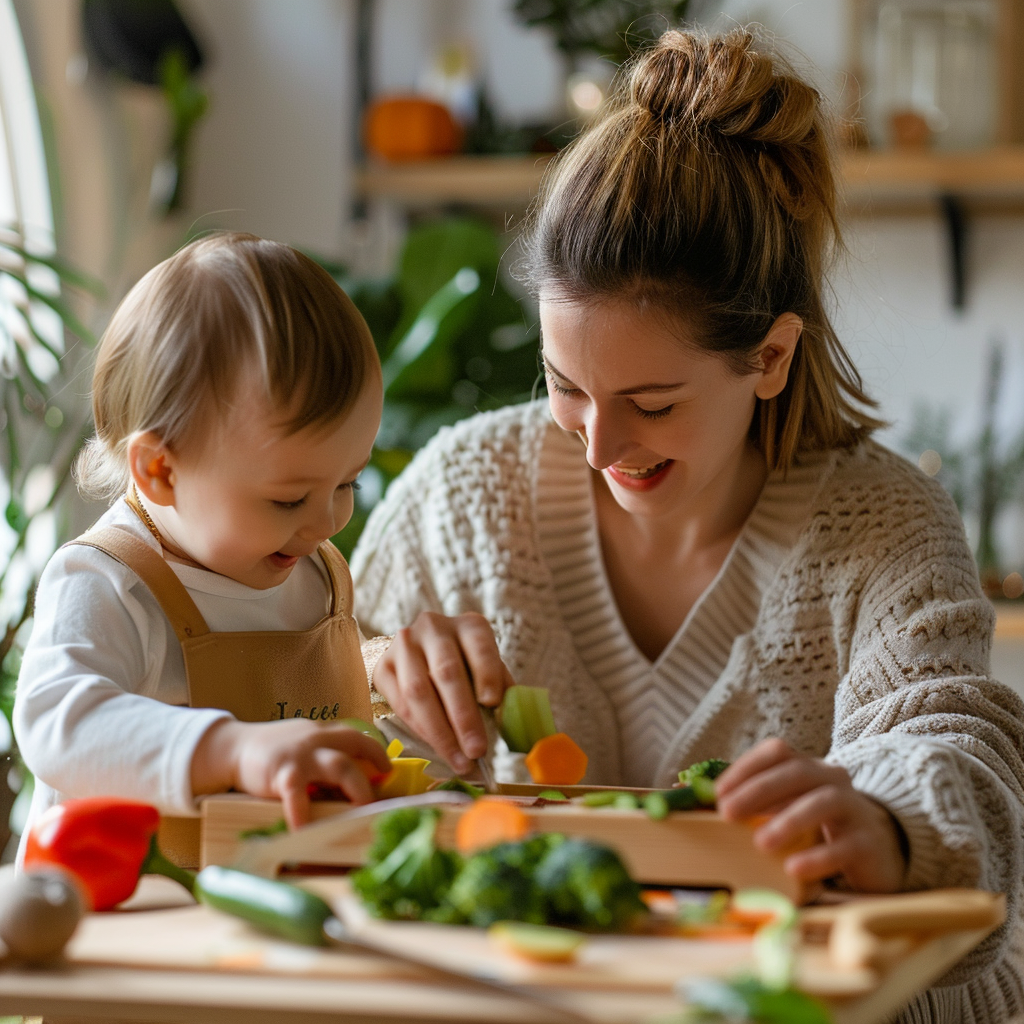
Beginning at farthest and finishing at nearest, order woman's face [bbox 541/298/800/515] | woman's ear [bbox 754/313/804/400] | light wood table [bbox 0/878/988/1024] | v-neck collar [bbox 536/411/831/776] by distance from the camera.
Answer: v-neck collar [bbox 536/411/831/776] → woman's ear [bbox 754/313/804/400] → woman's face [bbox 541/298/800/515] → light wood table [bbox 0/878/988/1024]

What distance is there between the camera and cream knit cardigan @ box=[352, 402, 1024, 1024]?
1.15 metres

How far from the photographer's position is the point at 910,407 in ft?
9.84

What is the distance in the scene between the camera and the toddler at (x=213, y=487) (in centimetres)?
100

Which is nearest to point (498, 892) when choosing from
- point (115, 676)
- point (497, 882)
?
point (497, 882)

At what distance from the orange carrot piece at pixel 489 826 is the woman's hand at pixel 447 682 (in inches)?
7.3

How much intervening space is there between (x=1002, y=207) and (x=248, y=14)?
188 centimetres

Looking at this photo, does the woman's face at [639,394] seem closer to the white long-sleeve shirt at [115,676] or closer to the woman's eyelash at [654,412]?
the woman's eyelash at [654,412]

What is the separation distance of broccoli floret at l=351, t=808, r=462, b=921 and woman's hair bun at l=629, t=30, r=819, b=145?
829 mm

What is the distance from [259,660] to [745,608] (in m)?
0.59

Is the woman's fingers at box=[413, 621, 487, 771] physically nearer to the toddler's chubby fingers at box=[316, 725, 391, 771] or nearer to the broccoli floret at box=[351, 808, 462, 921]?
the toddler's chubby fingers at box=[316, 725, 391, 771]

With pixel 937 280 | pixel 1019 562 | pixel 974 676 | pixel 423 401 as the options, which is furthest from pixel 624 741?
pixel 937 280

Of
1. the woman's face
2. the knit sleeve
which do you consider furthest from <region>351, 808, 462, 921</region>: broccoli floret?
the woman's face

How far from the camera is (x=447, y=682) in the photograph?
3.29 feet

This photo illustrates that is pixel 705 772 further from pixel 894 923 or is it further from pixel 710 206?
pixel 710 206
